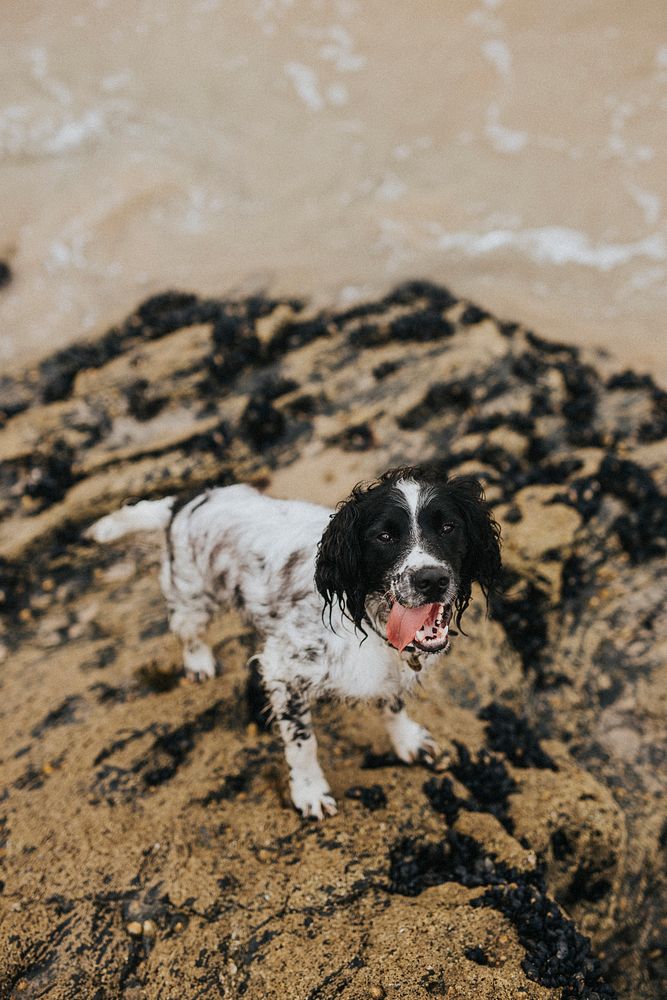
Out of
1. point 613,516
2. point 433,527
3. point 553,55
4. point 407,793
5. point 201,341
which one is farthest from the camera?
point 553,55

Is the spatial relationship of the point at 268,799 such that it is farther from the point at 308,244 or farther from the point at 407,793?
the point at 308,244

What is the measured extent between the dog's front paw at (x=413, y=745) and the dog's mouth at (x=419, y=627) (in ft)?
4.17

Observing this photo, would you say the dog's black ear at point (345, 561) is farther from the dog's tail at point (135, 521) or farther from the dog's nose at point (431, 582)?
the dog's tail at point (135, 521)

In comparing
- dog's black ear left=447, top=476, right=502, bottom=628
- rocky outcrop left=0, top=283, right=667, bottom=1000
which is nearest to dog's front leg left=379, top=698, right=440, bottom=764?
rocky outcrop left=0, top=283, right=667, bottom=1000

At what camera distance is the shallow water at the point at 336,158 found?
10797 millimetres

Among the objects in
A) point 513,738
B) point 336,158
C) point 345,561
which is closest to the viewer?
point 345,561

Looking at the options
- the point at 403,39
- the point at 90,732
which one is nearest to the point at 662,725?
the point at 90,732

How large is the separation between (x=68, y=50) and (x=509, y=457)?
15246 millimetres

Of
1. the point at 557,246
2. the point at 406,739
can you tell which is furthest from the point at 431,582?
the point at 557,246

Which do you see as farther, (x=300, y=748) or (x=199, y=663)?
(x=199, y=663)

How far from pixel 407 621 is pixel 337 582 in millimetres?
443

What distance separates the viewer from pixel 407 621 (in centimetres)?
322

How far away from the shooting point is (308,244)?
37.5 ft

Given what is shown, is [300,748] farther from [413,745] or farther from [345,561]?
[345,561]
